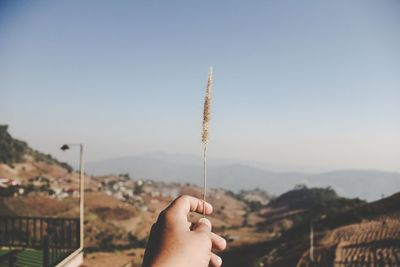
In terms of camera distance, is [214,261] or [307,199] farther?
[307,199]

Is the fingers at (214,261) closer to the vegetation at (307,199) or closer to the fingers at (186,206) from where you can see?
the fingers at (186,206)

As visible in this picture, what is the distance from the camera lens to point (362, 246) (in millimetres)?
21422

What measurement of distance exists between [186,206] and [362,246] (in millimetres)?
23181

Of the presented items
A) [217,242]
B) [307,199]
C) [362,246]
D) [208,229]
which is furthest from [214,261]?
[307,199]

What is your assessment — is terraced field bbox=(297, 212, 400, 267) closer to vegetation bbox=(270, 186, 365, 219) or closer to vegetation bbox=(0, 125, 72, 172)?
vegetation bbox=(270, 186, 365, 219)

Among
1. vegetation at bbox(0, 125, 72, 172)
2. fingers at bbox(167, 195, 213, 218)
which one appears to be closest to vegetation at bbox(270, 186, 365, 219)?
vegetation at bbox(0, 125, 72, 172)

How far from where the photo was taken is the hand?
49.6 inches

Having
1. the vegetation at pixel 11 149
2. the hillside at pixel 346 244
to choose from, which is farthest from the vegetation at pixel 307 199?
the vegetation at pixel 11 149

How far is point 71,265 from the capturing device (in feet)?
42.8

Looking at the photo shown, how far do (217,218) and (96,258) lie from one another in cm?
3359

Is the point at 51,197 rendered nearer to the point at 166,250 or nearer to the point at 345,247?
the point at 345,247

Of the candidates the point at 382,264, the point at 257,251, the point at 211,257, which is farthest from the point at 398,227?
the point at 211,257

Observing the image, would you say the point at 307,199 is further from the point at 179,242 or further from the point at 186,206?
the point at 179,242

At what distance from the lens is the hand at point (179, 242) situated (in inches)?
49.6
